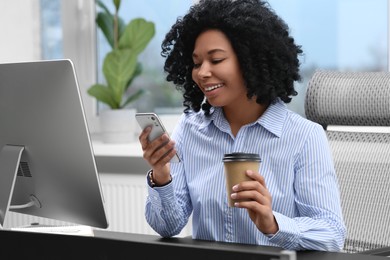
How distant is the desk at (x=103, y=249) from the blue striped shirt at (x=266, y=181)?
0.70 metres

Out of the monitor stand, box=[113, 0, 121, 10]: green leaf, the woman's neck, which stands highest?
box=[113, 0, 121, 10]: green leaf

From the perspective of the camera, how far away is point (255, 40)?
1.91 m

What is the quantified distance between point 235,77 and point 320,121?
19.9 inches

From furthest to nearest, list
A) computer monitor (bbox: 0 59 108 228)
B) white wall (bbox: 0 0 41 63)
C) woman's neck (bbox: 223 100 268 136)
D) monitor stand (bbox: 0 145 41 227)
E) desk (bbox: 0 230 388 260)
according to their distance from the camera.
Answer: white wall (bbox: 0 0 41 63) < woman's neck (bbox: 223 100 268 136) < monitor stand (bbox: 0 145 41 227) < computer monitor (bbox: 0 59 108 228) < desk (bbox: 0 230 388 260)

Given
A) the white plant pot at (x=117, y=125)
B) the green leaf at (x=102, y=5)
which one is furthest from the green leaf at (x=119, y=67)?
the green leaf at (x=102, y=5)

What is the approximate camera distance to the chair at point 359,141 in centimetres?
222

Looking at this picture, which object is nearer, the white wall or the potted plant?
the potted plant

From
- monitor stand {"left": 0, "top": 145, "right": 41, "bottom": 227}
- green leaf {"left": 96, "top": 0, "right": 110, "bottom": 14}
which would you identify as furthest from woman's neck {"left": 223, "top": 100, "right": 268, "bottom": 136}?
green leaf {"left": 96, "top": 0, "right": 110, "bottom": 14}

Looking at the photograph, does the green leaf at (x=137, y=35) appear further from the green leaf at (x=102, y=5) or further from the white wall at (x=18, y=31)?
the white wall at (x=18, y=31)

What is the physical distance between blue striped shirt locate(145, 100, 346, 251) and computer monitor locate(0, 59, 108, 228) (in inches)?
10.1

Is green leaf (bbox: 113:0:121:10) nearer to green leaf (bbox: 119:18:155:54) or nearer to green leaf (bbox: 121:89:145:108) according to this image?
green leaf (bbox: 119:18:155:54)

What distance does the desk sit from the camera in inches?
37.8

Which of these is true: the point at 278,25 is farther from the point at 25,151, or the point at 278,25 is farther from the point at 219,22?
the point at 25,151

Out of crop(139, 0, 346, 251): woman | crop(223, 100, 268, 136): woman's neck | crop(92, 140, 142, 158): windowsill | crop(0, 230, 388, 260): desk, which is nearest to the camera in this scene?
crop(0, 230, 388, 260): desk
